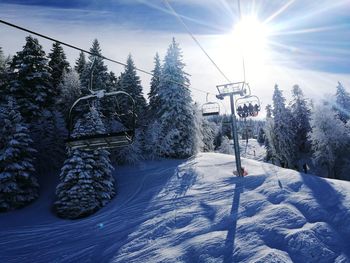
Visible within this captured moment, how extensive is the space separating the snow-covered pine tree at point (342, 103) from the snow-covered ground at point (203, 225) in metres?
35.6

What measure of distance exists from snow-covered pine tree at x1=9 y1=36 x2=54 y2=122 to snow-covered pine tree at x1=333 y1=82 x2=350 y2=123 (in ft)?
156

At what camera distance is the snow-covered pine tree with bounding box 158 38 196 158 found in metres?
34.1

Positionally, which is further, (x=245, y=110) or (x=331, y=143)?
(x=331, y=143)

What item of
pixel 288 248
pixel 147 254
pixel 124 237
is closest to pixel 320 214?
pixel 288 248

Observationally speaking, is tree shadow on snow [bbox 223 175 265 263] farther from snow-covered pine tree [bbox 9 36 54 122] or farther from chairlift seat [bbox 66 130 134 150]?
snow-covered pine tree [bbox 9 36 54 122]

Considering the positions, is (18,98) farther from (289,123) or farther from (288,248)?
(289,123)

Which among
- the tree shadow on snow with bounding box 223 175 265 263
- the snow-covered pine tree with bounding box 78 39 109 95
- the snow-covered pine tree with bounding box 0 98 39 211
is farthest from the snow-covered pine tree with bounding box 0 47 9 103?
the tree shadow on snow with bounding box 223 175 265 263

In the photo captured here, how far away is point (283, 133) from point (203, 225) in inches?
1503

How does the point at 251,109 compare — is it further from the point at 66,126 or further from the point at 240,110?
the point at 66,126

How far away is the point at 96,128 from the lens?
77.9 feet

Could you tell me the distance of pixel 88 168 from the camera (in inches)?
918

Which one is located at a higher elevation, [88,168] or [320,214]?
[88,168]

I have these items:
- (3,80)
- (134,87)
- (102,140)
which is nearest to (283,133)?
(134,87)

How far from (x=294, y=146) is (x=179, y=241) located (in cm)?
4089
